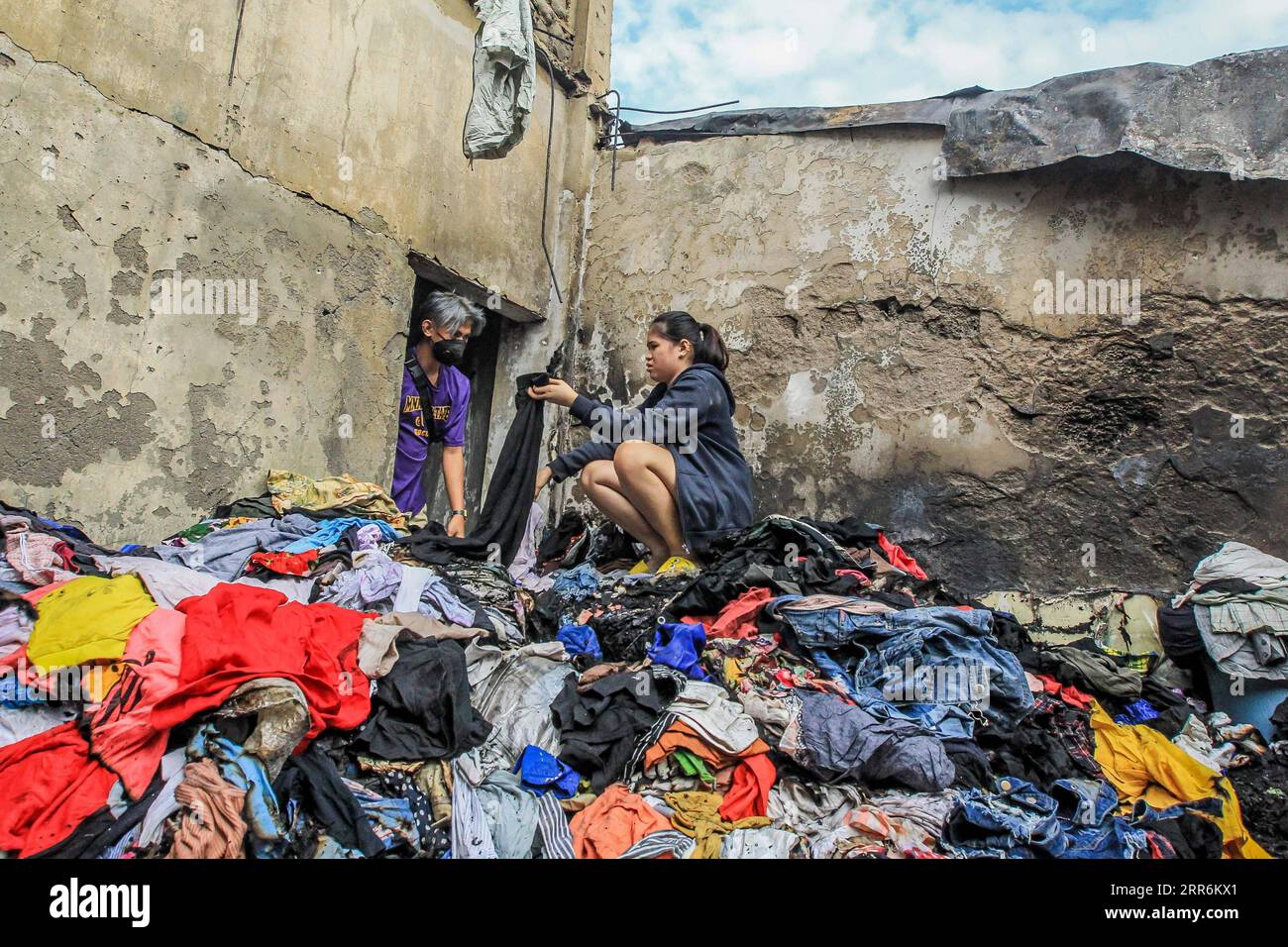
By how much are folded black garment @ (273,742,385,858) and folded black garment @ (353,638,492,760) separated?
18cm

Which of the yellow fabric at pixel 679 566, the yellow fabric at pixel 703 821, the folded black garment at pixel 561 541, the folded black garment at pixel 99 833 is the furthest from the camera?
the folded black garment at pixel 561 541

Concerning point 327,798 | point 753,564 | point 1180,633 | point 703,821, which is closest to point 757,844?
point 703,821

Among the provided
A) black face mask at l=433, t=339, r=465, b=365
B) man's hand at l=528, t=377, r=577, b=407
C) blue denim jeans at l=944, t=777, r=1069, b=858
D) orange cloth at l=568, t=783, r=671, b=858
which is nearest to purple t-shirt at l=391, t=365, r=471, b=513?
black face mask at l=433, t=339, r=465, b=365

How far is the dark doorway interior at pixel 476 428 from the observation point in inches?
233

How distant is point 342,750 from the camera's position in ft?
7.36

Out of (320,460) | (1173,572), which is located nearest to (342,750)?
(320,460)

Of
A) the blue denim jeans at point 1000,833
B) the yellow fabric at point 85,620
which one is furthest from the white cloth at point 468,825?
the blue denim jeans at point 1000,833

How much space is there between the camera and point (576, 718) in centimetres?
251

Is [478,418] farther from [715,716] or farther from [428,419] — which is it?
[715,716]

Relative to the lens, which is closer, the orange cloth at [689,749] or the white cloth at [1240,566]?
the orange cloth at [689,749]

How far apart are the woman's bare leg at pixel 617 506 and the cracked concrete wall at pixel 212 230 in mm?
1245

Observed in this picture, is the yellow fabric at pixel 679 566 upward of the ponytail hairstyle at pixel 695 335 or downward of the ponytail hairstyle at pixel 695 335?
downward

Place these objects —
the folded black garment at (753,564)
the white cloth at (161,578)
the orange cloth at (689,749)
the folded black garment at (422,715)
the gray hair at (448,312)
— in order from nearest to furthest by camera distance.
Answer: the folded black garment at (422,715) → the orange cloth at (689,749) → the white cloth at (161,578) → the folded black garment at (753,564) → the gray hair at (448,312)

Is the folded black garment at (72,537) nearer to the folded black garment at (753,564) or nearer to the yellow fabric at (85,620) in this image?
the yellow fabric at (85,620)
